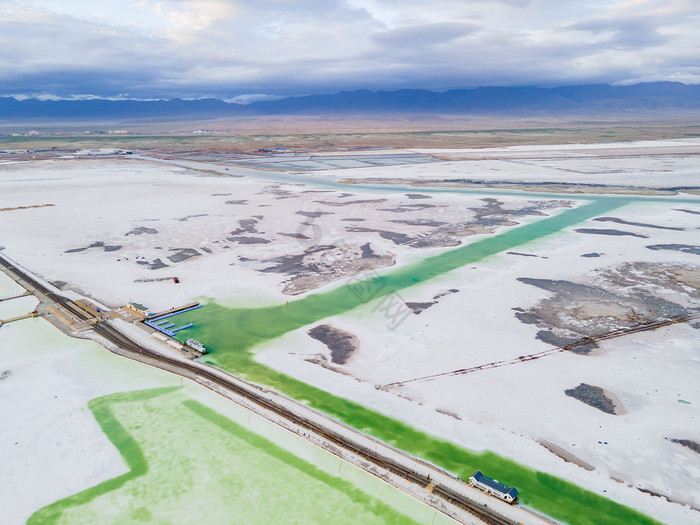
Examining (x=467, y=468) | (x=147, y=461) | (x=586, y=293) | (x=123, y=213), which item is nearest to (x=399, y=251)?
(x=586, y=293)

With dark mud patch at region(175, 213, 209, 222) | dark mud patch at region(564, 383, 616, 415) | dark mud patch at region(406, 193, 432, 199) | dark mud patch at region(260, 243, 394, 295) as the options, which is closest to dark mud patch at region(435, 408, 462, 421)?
dark mud patch at region(564, 383, 616, 415)

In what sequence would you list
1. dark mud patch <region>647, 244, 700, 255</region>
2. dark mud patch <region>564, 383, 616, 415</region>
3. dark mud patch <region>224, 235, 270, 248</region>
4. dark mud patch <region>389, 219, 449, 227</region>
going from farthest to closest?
dark mud patch <region>389, 219, 449, 227</region>, dark mud patch <region>224, 235, 270, 248</region>, dark mud patch <region>647, 244, 700, 255</region>, dark mud patch <region>564, 383, 616, 415</region>

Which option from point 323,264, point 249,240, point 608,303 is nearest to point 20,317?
point 249,240

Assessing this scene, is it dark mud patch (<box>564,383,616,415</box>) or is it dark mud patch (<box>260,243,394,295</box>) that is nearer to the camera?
dark mud patch (<box>564,383,616,415</box>)

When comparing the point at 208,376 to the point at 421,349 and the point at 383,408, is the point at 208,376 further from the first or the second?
the point at 421,349

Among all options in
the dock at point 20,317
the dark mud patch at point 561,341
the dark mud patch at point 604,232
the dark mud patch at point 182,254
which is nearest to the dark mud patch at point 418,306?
the dark mud patch at point 561,341

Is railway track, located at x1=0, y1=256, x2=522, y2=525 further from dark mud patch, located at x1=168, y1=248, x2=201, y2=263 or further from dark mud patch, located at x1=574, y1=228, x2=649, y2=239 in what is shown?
dark mud patch, located at x1=574, y1=228, x2=649, y2=239
